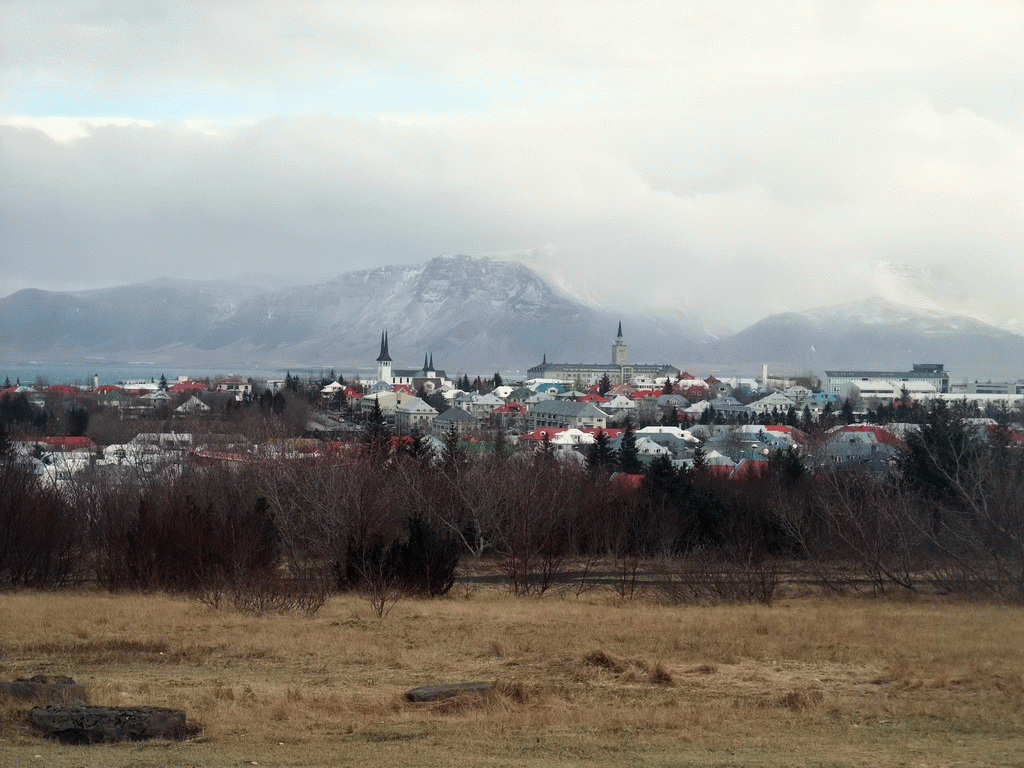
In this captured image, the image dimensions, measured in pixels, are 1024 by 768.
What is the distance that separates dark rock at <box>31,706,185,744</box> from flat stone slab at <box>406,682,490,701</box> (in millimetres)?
2377

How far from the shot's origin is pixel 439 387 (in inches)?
7037

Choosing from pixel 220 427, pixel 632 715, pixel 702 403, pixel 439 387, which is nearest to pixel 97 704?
pixel 632 715

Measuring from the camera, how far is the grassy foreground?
9.45 metres

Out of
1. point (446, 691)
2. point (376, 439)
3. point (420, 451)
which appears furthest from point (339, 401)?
point (446, 691)

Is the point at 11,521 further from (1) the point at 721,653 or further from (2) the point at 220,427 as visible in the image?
(2) the point at 220,427

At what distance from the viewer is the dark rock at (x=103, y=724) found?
9.55 metres

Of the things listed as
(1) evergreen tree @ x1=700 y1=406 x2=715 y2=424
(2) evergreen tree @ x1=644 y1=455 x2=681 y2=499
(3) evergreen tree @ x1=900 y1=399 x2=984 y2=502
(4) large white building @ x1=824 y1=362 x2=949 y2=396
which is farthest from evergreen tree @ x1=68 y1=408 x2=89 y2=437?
(4) large white building @ x1=824 y1=362 x2=949 y2=396

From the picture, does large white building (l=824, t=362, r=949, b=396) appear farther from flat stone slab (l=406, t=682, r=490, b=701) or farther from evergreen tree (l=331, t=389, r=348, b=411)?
flat stone slab (l=406, t=682, r=490, b=701)

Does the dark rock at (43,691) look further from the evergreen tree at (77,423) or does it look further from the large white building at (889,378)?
the large white building at (889,378)

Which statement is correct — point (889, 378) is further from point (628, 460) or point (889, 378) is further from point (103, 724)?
point (103, 724)

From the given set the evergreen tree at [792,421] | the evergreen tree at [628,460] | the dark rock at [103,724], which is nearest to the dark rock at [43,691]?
the dark rock at [103,724]

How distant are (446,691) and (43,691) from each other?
12.7 ft

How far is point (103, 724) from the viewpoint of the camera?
962 cm

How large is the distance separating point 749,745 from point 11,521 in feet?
65.2
